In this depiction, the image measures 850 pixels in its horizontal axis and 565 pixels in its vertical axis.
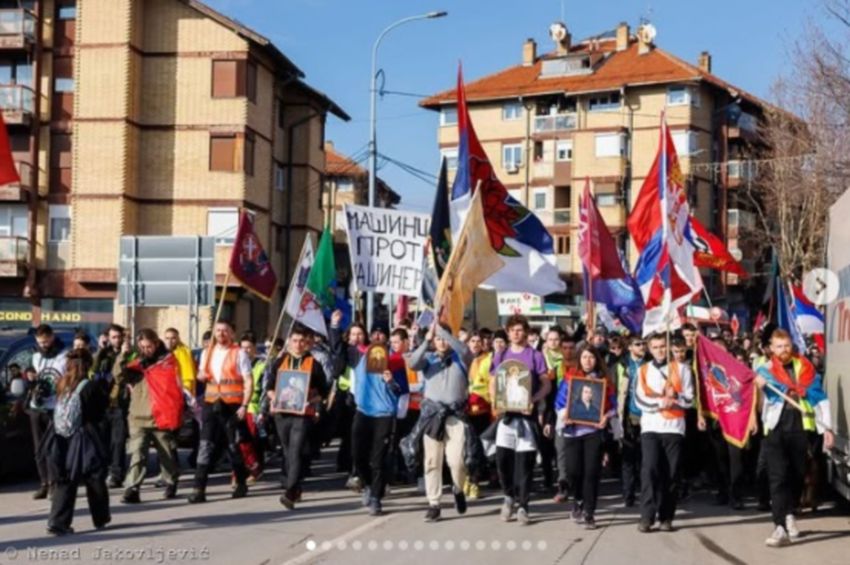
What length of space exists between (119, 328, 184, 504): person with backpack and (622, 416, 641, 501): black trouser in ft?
15.5

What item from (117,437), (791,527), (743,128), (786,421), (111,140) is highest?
(743,128)

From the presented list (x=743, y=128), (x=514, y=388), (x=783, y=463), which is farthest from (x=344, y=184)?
(x=783, y=463)

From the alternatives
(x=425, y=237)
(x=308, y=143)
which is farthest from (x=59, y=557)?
(x=308, y=143)

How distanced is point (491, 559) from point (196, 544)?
248cm

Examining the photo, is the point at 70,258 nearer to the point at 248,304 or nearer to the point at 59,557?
the point at 248,304

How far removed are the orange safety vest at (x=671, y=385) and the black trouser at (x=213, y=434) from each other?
430cm

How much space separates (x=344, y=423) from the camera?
1528 centimetres

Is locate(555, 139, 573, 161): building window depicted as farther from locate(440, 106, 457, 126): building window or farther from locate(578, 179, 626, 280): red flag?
locate(578, 179, 626, 280): red flag

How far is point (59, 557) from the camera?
942 centimetres

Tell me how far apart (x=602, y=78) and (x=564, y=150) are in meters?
4.28

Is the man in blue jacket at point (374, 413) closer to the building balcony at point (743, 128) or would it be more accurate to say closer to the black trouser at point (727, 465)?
the black trouser at point (727, 465)

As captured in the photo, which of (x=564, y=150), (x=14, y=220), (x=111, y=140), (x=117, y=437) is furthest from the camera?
(x=564, y=150)

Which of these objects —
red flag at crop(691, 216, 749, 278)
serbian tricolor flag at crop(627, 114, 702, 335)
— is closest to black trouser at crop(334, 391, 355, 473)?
serbian tricolor flag at crop(627, 114, 702, 335)

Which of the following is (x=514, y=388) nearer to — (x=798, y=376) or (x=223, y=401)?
(x=798, y=376)
